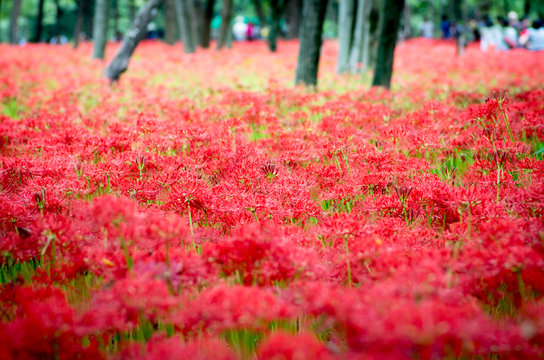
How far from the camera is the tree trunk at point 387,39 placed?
7.03 m

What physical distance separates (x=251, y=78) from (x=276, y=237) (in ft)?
26.4

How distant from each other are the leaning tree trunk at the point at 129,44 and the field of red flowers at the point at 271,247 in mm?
Answer: 5370

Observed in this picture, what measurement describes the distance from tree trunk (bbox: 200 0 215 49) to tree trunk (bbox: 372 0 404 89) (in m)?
14.6

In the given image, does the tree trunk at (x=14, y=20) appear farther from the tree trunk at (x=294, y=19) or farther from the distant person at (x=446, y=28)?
the distant person at (x=446, y=28)

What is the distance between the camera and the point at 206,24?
21.3 m

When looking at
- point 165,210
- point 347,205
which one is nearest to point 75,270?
point 165,210

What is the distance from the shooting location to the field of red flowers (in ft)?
4.45

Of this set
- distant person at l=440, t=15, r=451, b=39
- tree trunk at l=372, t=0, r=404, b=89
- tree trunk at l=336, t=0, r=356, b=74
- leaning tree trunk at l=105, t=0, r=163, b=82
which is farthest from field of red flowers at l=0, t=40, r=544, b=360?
distant person at l=440, t=15, r=451, b=39

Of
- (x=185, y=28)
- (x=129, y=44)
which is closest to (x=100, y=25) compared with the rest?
(x=185, y=28)

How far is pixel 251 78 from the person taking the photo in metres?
9.55

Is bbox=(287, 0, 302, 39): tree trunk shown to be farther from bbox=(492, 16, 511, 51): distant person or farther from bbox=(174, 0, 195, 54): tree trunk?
bbox=(174, 0, 195, 54): tree trunk

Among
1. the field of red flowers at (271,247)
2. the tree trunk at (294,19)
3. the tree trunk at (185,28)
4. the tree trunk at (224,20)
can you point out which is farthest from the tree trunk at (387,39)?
the tree trunk at (294,19)

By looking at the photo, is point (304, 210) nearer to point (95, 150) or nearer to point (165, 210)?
point (165, 210)

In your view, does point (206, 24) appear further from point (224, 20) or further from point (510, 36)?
point (510, 36)
